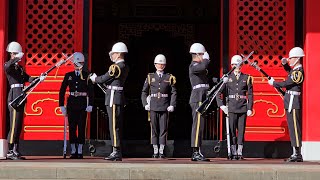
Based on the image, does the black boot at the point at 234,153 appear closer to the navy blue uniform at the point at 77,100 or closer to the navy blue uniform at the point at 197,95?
the navy blue uniform at the point at 197,95

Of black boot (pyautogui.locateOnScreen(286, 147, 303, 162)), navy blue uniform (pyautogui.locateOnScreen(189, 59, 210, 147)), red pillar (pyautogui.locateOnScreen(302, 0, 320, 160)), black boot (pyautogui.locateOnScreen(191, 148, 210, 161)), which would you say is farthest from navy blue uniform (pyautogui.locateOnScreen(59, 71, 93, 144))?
red pillar (pyautogui.locateOnScreen(302, 0, 320, 160))

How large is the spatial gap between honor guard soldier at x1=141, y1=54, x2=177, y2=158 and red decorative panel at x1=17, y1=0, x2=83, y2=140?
152 centimetres

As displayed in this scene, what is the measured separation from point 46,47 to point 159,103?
238cm

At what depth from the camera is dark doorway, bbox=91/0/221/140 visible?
58.7 feet

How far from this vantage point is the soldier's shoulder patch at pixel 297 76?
11.2 m

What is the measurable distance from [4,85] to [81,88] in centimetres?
→ 152

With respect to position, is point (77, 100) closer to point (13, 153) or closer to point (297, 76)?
point (13, 153)

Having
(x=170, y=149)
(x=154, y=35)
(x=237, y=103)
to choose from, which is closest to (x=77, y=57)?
(x=170, y=149)

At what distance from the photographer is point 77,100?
456 inches

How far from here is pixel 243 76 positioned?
11.9 m

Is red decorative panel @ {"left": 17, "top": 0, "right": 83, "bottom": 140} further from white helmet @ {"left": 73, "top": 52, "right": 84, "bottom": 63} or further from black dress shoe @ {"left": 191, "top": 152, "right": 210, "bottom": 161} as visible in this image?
black dress shoe @ {"left": 191, "top": 152, "right": 210, "bottom": 161}

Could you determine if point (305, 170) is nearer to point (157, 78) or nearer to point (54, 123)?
point (157, 78)

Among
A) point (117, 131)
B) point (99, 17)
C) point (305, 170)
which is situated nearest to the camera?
point (305, 170)

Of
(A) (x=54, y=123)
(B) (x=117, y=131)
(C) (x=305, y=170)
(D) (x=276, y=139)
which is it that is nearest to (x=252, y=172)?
(C) (x=305, y=170)
